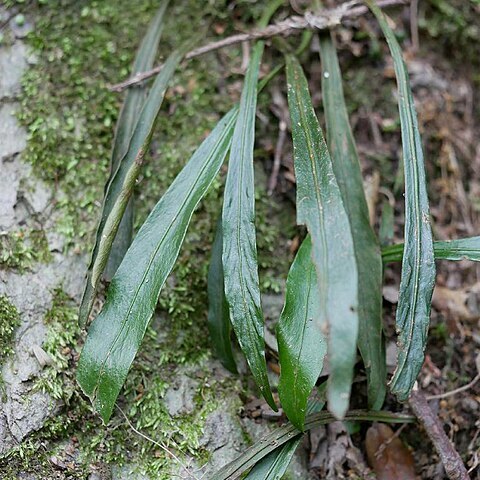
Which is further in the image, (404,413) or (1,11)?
(1,11)

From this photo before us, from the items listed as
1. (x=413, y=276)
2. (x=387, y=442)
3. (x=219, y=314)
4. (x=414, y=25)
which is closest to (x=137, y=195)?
(x=219, y=314)

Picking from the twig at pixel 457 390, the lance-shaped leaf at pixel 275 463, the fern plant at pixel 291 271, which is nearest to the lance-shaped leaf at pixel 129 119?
the fern plant at pixel 291 271

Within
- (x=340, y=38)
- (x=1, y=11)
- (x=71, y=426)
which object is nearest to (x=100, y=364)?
(x=71, y=426)

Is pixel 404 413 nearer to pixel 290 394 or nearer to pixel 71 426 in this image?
pixel 290 394

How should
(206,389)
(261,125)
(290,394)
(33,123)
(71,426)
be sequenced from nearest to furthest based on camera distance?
(290,394) < (71,426) < (206,389) < (33,123) < (261,125)

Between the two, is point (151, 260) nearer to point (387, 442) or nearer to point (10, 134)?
point (10, 134)

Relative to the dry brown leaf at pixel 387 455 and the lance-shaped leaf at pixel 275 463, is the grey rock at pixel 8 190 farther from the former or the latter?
the dry brown leaf at pixel 387 455

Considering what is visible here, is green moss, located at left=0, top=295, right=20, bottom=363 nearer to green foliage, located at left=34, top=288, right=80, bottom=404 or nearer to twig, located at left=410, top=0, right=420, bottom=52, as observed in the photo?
green foliage, located at left=34, top=288, right=80, bottom=404
